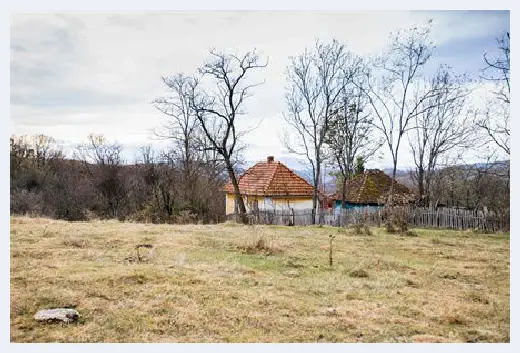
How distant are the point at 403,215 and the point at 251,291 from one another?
821 cm

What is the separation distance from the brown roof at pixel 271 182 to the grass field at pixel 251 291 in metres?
9.39

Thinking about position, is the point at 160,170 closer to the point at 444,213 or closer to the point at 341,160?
the point at 341,160

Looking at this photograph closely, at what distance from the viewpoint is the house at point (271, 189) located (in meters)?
18.3

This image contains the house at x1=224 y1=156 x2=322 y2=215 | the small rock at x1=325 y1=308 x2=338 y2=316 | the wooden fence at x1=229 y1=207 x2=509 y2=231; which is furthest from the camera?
the house at x1=224 y1=156 x2=322 y2=215

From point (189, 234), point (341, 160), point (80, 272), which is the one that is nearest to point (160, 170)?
point (341, 160)

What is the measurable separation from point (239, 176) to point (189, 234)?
9507 mm

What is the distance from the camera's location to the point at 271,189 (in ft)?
60.6

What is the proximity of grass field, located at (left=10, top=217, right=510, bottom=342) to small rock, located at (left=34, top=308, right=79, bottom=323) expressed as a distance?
11 centimetres

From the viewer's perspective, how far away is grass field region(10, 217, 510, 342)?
4.56m

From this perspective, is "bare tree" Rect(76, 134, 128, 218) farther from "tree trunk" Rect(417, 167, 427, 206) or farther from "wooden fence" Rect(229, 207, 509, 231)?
"tree trunk" Rect(417, 167, 427, 206)

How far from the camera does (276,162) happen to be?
2042 cm

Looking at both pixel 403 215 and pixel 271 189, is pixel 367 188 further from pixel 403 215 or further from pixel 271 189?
pixel 403 215

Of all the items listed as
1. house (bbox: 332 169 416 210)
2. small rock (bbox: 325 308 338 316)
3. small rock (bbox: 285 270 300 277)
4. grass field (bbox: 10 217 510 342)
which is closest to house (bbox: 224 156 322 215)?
house (bbox: 332 169 416 210)

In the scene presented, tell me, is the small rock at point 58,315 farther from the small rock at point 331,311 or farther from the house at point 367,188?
the house at point 367,188
